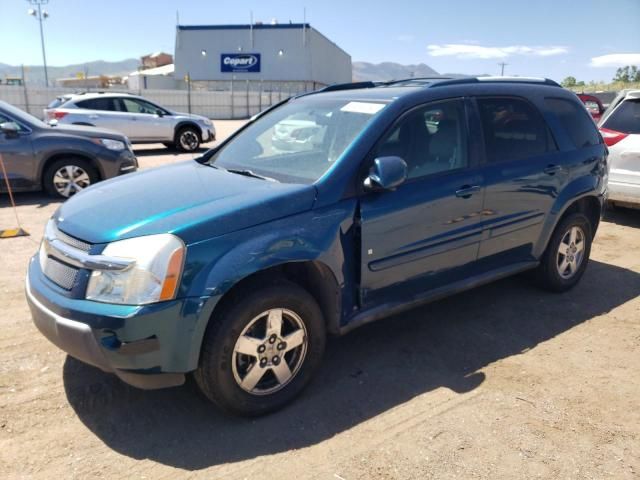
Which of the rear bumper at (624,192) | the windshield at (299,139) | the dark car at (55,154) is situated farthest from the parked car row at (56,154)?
the rear bumper at (624,192)

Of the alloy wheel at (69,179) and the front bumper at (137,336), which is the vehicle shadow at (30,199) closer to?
the alloy wheel at (69,179)

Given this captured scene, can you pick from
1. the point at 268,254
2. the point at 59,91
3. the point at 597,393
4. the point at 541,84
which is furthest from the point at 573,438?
the point at 59,91

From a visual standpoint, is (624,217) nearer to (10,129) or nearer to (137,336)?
(137,336)

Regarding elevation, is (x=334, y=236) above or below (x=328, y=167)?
below

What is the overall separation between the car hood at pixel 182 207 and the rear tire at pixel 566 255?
2.60 meters

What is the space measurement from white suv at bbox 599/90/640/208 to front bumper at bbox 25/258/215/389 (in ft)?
21.1

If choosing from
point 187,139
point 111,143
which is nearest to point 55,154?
point 111,143

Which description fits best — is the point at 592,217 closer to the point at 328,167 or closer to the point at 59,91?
the point at 328,167

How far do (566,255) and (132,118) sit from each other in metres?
12.2

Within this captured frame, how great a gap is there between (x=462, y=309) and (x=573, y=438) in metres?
1.77

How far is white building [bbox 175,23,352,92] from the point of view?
50000 mm

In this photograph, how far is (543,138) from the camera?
4434 mm

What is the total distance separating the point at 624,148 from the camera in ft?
23.3

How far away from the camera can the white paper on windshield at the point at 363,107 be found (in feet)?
11.6
